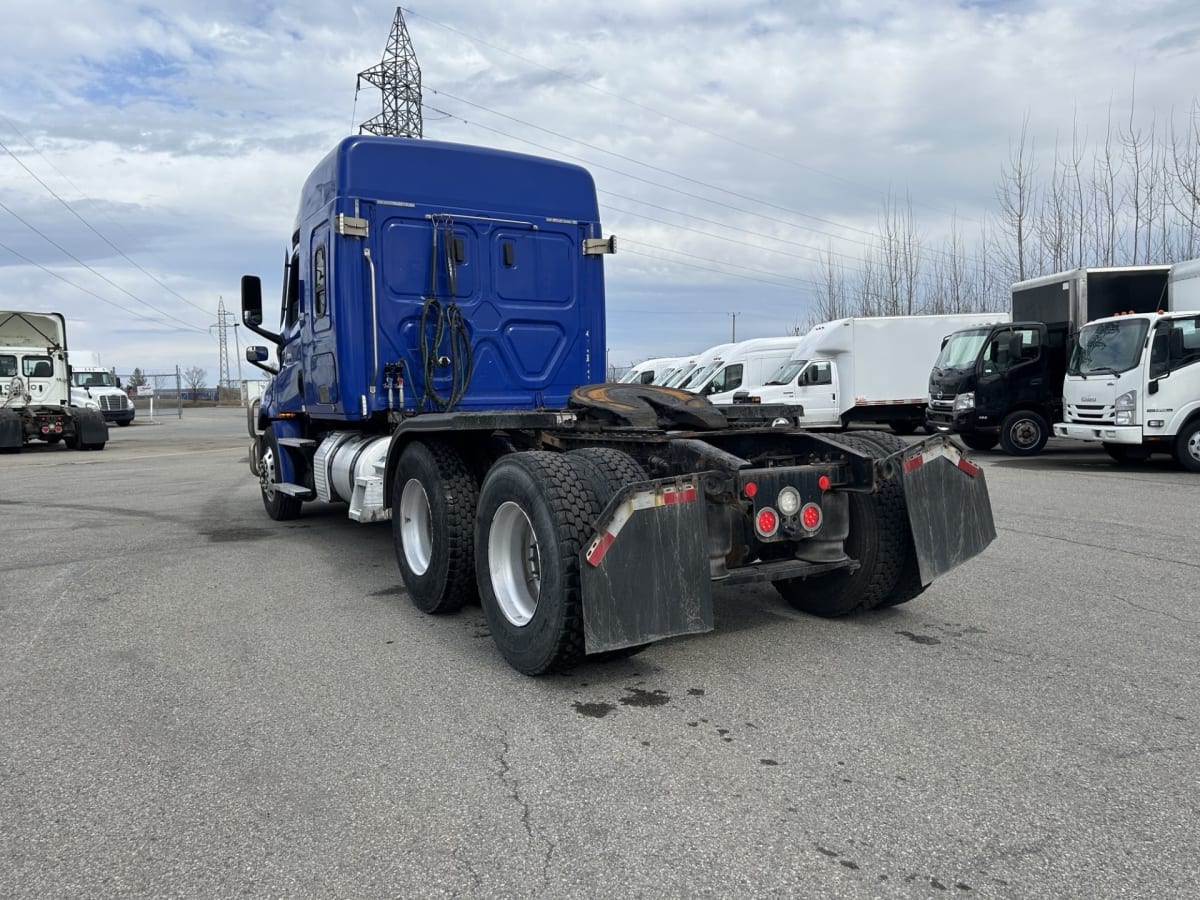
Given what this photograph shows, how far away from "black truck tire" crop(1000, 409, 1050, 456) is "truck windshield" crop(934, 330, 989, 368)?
4.13 feet

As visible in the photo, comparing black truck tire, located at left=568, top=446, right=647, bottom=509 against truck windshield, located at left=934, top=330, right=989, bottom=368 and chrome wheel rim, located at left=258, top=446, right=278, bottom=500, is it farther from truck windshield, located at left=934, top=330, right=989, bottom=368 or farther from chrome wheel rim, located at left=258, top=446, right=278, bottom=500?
truck windshield, located at left=934, top=330, right=989, bottom=368

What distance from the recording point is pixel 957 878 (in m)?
2.51

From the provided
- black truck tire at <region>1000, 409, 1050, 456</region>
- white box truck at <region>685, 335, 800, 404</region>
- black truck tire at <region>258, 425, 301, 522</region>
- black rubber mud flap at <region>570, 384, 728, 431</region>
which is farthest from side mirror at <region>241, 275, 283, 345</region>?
white box truck at <region>685, 335, 800, 404</region>

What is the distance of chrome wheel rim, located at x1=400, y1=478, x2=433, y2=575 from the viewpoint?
5766mm

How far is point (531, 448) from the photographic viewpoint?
5375mm

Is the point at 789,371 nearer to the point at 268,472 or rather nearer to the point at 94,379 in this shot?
the point at 268,472

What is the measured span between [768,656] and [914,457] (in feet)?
4.13

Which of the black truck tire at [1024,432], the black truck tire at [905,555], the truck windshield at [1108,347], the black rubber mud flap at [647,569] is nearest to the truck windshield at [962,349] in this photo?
the black truck tire at [1024,432]

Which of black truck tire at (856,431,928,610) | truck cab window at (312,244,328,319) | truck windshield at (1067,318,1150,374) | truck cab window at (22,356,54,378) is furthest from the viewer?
truck cab window at (22,356,54,378)

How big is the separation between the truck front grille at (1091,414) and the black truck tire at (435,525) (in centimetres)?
1142

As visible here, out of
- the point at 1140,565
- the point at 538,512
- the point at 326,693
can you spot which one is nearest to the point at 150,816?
the point at 326,693

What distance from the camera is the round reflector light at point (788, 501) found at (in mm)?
4254

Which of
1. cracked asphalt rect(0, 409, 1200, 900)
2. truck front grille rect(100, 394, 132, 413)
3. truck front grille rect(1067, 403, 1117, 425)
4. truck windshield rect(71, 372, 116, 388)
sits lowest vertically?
cracked asphalt rect(0, 409, 1200, 900)

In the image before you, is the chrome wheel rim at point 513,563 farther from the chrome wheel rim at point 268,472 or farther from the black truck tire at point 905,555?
the chrome wheel rim at point 268,472
